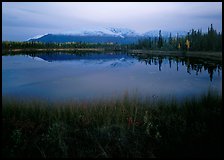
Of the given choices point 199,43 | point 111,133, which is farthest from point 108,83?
point 199,43

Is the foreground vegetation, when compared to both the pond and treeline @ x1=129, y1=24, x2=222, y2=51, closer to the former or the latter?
the pond

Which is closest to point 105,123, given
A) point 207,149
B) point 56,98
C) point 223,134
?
point 207,149

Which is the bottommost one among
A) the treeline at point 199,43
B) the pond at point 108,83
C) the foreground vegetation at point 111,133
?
the foreground vegetation at point 111,133

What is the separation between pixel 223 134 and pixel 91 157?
5131mm

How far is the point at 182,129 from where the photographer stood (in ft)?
32.4

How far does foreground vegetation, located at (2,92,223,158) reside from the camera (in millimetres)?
8406

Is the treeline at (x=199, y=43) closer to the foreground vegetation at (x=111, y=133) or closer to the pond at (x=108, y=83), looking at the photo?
the pond at (x=108, y=83)

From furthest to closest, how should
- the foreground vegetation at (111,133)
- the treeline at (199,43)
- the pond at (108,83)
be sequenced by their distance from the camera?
the treeline at (199,43) < the pond at (108,83) < the foreground vegetation at (111,133)

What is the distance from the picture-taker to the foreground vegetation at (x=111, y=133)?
331 inches

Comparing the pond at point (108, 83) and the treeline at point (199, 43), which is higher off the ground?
the treeline at point (199, 43)

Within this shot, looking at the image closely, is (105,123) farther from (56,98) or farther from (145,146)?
(56,98)

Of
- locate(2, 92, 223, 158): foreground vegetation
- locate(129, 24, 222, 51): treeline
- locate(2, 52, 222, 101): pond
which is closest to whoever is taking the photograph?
locate(2, 92, 223, 158): foreground vegetation

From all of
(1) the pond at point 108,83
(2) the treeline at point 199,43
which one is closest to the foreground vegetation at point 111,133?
(1) the pond at point 108,83

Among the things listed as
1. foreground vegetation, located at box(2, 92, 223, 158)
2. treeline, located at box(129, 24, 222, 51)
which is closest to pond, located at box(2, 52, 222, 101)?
foreground vegetation, located at box(2, 92, 223, 158)
